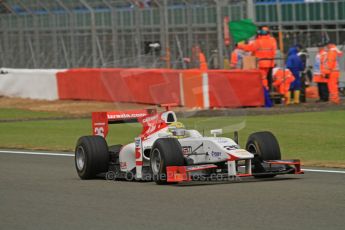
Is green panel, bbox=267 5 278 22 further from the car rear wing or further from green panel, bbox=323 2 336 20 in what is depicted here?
the car rear wing

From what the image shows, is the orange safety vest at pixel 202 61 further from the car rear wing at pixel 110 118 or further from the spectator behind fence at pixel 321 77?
the car rear wing at pixel 110 118

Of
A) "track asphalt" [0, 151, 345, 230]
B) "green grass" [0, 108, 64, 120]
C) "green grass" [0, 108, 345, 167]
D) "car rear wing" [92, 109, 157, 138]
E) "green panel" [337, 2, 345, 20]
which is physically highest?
"green panel" [337, 2, 345, 20]

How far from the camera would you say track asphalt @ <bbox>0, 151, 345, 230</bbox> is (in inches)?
346

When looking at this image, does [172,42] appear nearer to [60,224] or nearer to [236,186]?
[236,186]

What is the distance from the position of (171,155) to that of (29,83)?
2326 cm

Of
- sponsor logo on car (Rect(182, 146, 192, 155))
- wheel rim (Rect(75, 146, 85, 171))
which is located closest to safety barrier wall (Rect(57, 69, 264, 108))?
wheel rim (Rect(75, 146, 85, 171))

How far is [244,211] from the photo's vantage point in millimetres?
9391

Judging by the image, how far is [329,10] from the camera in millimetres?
29578

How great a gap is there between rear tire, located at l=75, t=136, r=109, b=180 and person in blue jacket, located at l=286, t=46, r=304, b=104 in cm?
1493

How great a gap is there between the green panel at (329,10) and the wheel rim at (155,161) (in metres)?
18.5

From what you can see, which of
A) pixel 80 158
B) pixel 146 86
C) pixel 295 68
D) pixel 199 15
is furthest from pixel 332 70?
pixel 80 158

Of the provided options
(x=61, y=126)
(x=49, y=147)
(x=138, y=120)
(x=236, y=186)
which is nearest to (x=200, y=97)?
(x=61, y=126)

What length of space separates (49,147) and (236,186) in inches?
302

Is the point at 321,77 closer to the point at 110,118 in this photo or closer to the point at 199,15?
the point at 199,15
